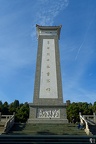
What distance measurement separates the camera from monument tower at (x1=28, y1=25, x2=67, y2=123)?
1727 cm

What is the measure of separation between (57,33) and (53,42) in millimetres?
1382

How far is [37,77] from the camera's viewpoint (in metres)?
18.9

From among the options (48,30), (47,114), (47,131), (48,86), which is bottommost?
(47,131)

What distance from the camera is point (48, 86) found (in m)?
18.5

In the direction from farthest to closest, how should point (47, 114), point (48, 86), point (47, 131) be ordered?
1. point (48, 86)
2. point (47, 114)
3. point (47, 131)

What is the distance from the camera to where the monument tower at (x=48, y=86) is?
1727 cm

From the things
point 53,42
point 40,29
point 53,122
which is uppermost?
point 40,29
